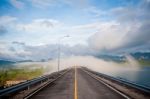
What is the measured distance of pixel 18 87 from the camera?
59.4 ft

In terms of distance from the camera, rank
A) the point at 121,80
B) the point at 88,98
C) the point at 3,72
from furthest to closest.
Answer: the point at 3,72, the point at 121,80, the point at 88,98

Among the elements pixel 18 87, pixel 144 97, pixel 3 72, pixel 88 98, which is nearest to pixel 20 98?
pixel 18 87

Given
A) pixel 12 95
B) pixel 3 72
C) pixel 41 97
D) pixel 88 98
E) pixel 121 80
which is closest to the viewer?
pixel 88 98

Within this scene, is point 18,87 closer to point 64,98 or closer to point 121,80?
point 64,98

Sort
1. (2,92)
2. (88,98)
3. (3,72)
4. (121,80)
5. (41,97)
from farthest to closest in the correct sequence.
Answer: (3,72)
(121,80)
(41,97)
(88,98)
(2,92)

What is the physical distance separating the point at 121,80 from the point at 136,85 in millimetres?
5605

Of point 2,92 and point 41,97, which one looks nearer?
point 2,92

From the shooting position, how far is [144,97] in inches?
644

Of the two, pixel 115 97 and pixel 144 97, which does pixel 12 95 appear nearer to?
pixel 115 97

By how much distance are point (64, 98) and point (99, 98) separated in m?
2.37

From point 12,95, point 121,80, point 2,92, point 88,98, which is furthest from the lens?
point 121,80

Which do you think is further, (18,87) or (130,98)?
(18,87)

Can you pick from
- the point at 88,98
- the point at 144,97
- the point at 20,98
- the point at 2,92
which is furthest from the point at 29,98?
the point at 144,97

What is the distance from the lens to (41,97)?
16719mm
